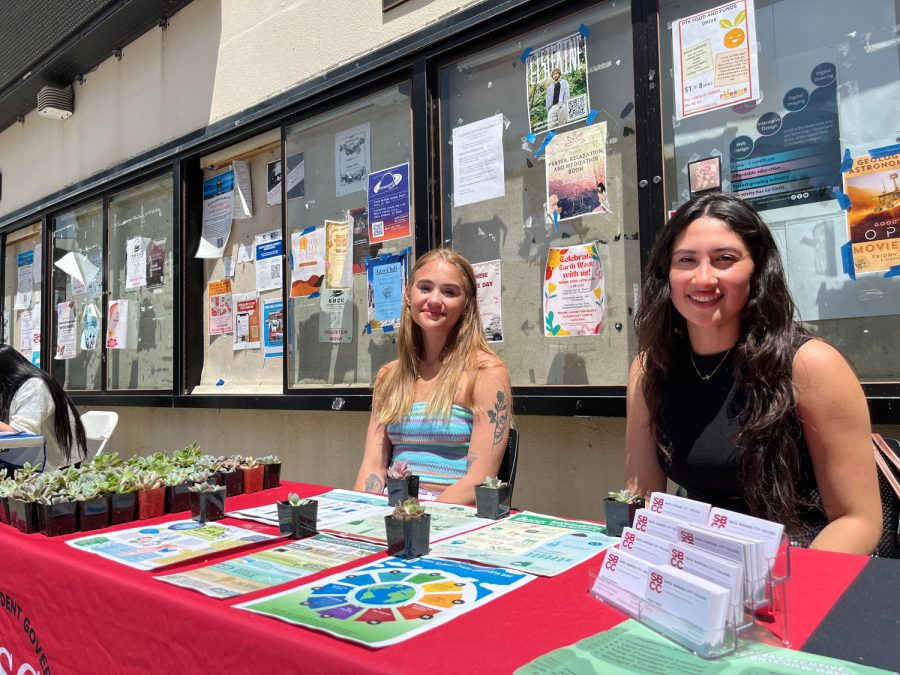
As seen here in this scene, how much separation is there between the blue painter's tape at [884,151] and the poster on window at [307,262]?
8.03 ft

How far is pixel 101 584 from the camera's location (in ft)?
3.53

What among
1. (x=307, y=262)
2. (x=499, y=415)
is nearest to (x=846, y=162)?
(x=499, y=415)

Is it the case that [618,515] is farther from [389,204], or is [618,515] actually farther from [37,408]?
[37,408]

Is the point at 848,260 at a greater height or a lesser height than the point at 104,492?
greater

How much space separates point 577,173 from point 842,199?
917 mm

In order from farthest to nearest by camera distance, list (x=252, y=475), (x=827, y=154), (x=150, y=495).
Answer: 1. (x=827, y=154)
2. (x=252, y=475)
3. (x=150, y=495)

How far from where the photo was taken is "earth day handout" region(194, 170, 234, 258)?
13.7ft

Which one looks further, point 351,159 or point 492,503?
point 351,159

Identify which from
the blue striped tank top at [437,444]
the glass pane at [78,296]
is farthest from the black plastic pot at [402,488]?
the glass pane at [78,296]

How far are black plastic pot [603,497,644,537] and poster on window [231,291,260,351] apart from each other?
3104mm

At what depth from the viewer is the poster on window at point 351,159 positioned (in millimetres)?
3309

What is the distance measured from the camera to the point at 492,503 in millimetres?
1410

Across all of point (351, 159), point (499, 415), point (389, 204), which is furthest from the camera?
point (351, 159)

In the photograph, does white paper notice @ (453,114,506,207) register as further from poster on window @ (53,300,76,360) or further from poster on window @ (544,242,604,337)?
poster on window @ (53,300,76,360)
